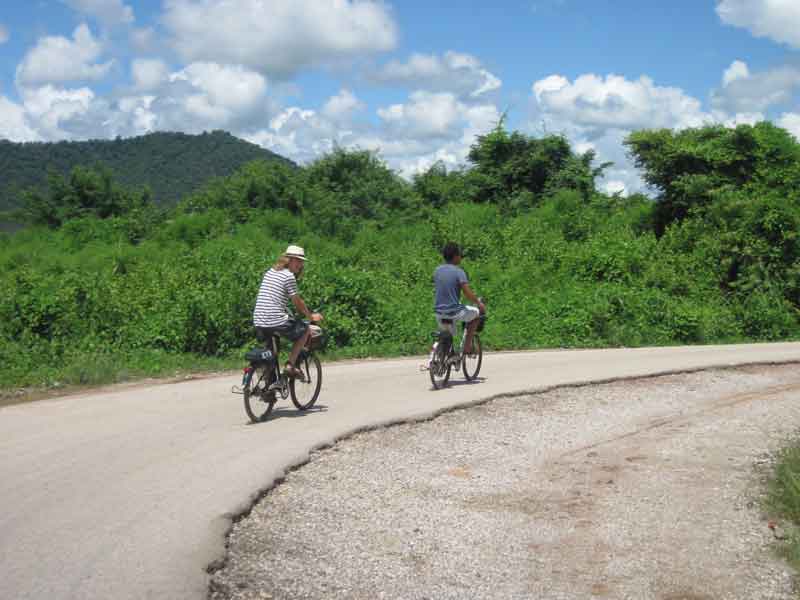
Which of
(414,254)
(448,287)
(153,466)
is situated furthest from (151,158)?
(153,466)

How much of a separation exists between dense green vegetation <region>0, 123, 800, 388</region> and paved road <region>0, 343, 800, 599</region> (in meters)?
3.37

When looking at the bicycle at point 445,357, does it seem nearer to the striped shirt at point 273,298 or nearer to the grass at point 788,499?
the striped shirt at point 273,298

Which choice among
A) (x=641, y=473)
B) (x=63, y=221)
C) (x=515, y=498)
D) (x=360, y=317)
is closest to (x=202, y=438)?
(x=515, y=498)

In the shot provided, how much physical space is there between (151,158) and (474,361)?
8997cm

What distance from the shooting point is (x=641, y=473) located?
29.8ft

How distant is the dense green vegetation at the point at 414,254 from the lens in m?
17.9

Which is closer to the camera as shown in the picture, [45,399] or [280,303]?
[280,303]

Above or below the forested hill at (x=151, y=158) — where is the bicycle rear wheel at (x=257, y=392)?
below

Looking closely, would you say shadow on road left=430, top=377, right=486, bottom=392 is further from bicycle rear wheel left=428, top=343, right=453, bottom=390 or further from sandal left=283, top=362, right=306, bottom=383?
sandal left=283, top=362, right=306, bottom=383

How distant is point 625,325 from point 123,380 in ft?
44.0

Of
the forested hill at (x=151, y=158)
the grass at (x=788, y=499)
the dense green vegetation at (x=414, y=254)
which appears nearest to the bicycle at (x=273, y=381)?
the dense green vegetation at (x=414, y=254)

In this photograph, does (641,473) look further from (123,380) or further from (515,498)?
(123,380)

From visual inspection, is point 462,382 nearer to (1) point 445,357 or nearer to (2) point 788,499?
(1) point 445,357

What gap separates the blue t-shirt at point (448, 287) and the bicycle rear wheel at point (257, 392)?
3.20 meters
